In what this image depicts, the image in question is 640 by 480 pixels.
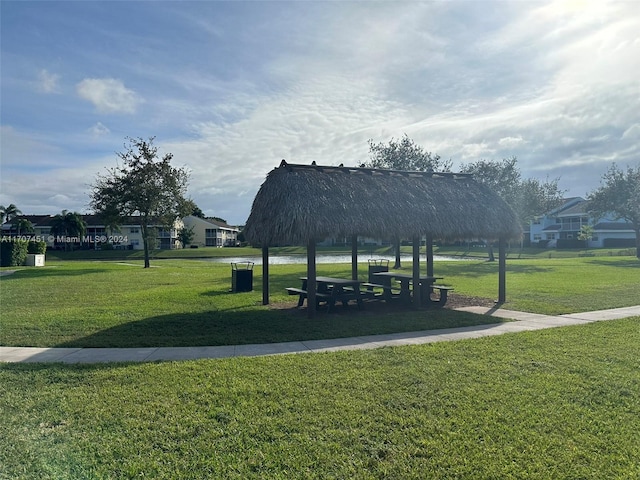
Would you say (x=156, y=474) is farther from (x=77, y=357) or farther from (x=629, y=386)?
(x=629, y=386)

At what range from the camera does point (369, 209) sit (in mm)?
12352

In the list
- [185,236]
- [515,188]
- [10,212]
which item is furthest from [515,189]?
[10,212]

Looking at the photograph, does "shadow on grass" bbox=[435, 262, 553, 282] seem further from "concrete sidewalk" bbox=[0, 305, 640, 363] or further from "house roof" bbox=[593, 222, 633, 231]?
"house roof" bbox=[593, 222, 633, 231]

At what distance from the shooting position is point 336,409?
5000 millimetres

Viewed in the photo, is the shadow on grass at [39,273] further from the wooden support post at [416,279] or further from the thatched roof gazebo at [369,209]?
the wooden support post at [416,279]

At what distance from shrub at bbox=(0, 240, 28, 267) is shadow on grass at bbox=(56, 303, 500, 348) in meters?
26.3

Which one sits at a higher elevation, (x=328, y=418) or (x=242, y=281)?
(x=242, y=281)

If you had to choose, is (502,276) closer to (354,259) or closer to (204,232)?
(354,259)

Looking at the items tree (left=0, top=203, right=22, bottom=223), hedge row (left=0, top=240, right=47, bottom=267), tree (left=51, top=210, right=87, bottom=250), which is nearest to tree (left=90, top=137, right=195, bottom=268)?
hedge row (left=0, top=240, right=47, bottom=267)

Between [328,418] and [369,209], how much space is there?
8114 millimetres

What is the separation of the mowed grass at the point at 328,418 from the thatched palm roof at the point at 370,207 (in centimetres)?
476

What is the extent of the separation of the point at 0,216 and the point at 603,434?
7879 centimetres

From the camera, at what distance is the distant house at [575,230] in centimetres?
6359

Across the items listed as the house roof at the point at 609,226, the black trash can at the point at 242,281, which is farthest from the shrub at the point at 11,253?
the house roof at the point at 609,226
